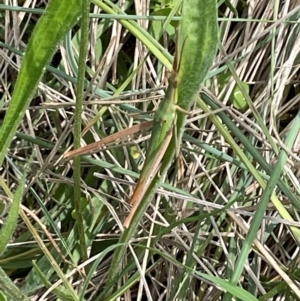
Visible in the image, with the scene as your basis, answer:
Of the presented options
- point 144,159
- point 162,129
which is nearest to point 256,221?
point 144,159

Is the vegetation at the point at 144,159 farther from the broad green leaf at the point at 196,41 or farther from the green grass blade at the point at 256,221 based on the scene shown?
the broad green leaf at the point at 196,41

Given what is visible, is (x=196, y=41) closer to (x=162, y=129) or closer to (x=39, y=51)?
(x=162, y=129)

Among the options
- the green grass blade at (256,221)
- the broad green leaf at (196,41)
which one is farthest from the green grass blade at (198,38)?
the green grass blade at (256,221)

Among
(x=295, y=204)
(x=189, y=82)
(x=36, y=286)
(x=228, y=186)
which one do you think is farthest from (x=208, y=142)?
(x=189, y=82)

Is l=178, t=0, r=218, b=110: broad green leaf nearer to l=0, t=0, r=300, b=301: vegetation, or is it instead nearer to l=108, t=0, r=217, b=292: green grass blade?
l=108, t=0, r=217, b=292: green grass blade

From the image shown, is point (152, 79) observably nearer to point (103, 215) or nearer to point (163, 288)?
point (103, 215)
